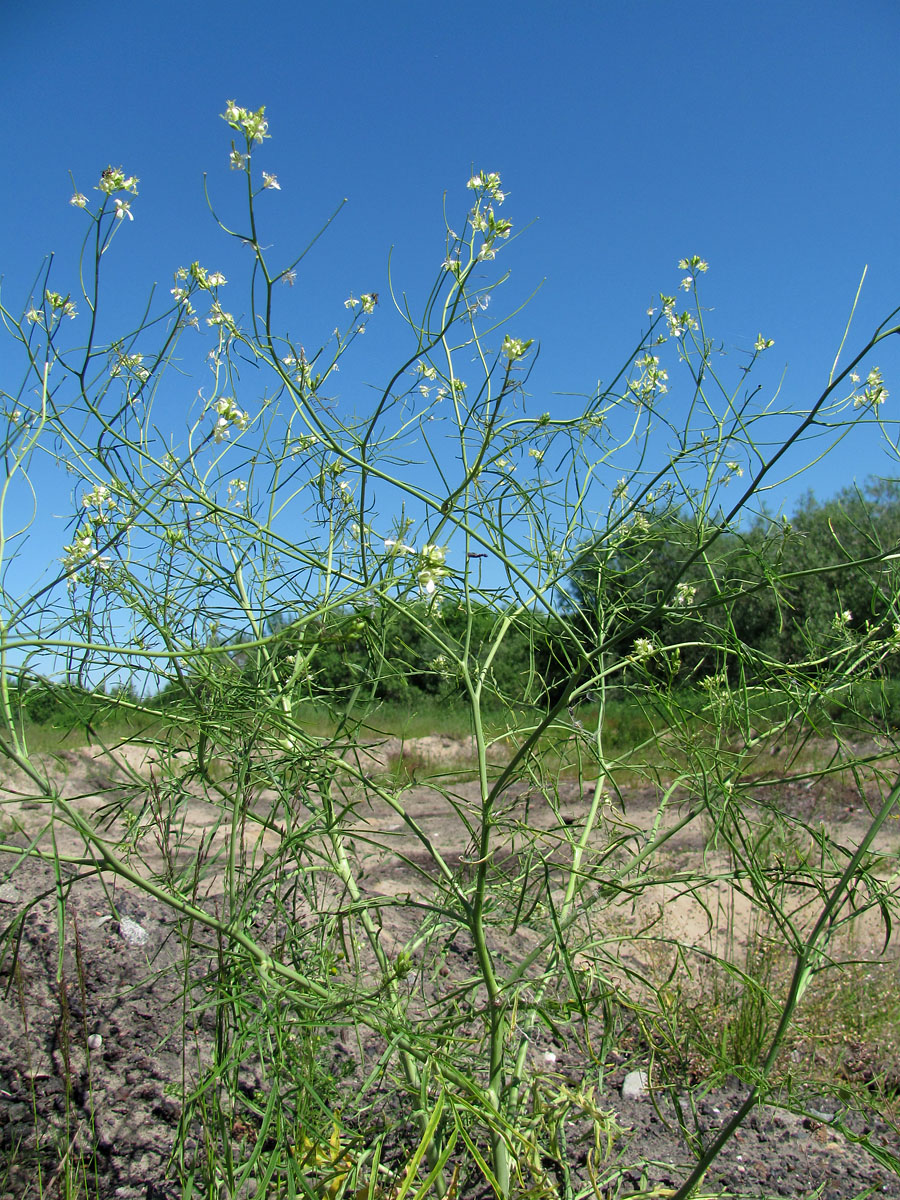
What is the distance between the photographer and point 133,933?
10.0 feet

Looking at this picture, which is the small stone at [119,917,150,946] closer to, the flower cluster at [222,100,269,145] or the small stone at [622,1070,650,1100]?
the small stone at [622,1070,650,1100]

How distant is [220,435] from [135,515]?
0.85 ft

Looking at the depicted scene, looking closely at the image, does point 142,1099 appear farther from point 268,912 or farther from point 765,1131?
point 765,1131

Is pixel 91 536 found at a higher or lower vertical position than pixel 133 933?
higher

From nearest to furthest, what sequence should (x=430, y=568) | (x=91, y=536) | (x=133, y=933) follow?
1. (x=430, y=568)
2. (x=91, y=536)
3. (x=133, y=933)

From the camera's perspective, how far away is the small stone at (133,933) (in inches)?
119

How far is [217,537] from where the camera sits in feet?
6.36

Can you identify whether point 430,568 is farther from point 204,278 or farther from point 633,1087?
point 633,1087

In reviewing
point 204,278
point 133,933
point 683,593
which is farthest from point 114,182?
point 133,933

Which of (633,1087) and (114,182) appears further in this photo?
(633,1087)

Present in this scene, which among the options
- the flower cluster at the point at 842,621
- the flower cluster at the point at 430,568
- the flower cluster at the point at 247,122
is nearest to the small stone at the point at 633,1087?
the flower cluster at the point at 842,621

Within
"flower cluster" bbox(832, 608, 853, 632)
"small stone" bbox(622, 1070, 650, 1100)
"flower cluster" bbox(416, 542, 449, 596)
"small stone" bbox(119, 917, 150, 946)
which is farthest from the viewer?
"small stone" bbox(119, 917, 150, 946)

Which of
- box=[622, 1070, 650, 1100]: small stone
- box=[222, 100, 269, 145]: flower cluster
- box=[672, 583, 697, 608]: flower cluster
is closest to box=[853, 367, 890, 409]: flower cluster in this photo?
box=[672, 583, 697, 608]: flower cluster

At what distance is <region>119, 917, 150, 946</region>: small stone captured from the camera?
3.01 meters
